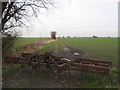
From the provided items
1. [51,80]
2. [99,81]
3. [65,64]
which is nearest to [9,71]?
[51,80]

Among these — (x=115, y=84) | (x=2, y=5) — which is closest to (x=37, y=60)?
(x=115, y=84)

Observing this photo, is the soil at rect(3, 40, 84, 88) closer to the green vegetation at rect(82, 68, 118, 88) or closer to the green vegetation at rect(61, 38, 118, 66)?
the green vegetation at rect(82, 68, 118, 88)

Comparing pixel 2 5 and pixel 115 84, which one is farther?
pixel 2 5

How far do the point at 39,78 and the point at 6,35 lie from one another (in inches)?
183

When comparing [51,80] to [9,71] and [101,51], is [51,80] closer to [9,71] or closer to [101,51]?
[9,71]

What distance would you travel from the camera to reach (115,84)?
6.53 meters

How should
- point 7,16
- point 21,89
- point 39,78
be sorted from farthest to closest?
point 7,16 → point 39,78 → point 21,89

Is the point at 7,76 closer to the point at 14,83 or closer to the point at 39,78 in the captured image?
the point at 14,83

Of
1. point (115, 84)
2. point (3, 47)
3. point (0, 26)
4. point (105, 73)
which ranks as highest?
point (0, 26)

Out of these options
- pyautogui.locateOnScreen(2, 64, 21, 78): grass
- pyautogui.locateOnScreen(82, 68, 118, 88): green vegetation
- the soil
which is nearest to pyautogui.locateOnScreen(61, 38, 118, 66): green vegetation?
pyautogui.locateOnScreen(82, 68, 118, 88): green vegetation

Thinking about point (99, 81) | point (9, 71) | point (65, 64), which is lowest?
point (99, 81)

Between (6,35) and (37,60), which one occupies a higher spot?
(6,35)

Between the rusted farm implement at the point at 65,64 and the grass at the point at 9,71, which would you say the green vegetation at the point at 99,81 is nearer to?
the rusted farm implement at the point at 65,64

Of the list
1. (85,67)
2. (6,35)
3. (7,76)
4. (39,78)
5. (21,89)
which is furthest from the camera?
(6,35)
